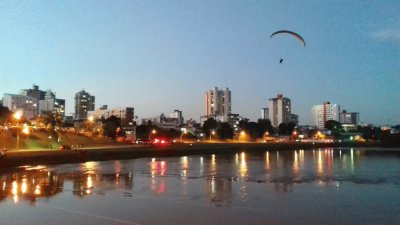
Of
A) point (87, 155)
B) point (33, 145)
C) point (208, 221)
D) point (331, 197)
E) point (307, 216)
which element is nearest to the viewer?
point (208, 221)

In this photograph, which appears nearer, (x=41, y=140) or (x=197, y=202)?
(x=197, y=202)

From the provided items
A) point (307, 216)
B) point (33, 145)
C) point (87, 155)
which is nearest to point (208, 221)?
point (307, 216)

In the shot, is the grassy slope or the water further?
the grassy slope

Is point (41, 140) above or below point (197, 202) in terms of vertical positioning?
above

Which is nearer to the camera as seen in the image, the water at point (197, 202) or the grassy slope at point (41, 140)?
the water at point (197, 202)

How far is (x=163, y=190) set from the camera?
2216 cm

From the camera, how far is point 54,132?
101 metres

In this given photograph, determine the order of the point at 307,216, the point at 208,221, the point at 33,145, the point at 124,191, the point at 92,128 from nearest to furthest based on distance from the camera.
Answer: the point at 208,221
the point at 307,216
the point at 124,191
the point at 33,145
the point at 92,128

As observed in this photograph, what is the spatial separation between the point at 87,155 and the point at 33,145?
34.9m

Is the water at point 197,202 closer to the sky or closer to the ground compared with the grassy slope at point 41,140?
closer to the ground

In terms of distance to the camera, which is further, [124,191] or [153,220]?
[124,191]

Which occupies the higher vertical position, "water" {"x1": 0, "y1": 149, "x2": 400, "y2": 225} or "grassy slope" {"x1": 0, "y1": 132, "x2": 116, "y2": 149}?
"grassy slope" {"x1": 0, "y1": 132, "x2": 116, "y2": 149}

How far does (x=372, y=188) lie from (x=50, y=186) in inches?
696

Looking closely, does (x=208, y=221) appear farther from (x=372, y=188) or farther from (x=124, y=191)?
(x=372, y=188)
